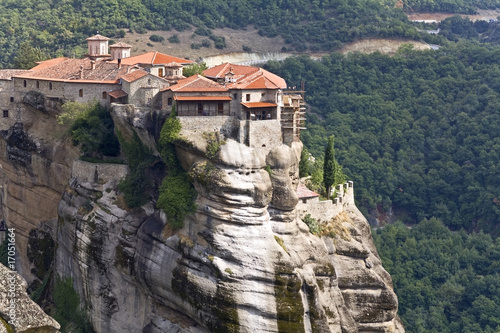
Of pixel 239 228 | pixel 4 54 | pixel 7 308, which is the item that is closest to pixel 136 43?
pixel 4 54

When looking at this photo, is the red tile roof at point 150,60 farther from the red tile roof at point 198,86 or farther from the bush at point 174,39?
the bush at point 174,39

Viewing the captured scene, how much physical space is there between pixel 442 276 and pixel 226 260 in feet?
130

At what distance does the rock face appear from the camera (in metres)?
54.3

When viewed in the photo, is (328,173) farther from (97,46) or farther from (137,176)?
(97,46)

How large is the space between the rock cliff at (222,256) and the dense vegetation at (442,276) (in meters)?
18.9

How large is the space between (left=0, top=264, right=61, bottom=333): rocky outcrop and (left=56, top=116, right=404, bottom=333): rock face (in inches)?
1006

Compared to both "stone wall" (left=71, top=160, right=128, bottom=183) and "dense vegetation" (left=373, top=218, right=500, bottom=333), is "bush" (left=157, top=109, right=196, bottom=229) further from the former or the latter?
"dense vegetation" (left=373, top=218, right=500, bottom=333)

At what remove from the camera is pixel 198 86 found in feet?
188

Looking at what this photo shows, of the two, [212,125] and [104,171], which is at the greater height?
[212,125]

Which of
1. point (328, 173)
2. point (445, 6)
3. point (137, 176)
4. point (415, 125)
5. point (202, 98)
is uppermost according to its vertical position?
point (445, 6)

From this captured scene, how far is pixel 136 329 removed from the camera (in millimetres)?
60531

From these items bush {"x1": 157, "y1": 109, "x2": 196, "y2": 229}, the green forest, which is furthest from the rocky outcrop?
the green forest

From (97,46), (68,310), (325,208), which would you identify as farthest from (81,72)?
(325,208)

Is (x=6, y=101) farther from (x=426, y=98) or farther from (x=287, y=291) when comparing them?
Answer: (x=426, y=98)
